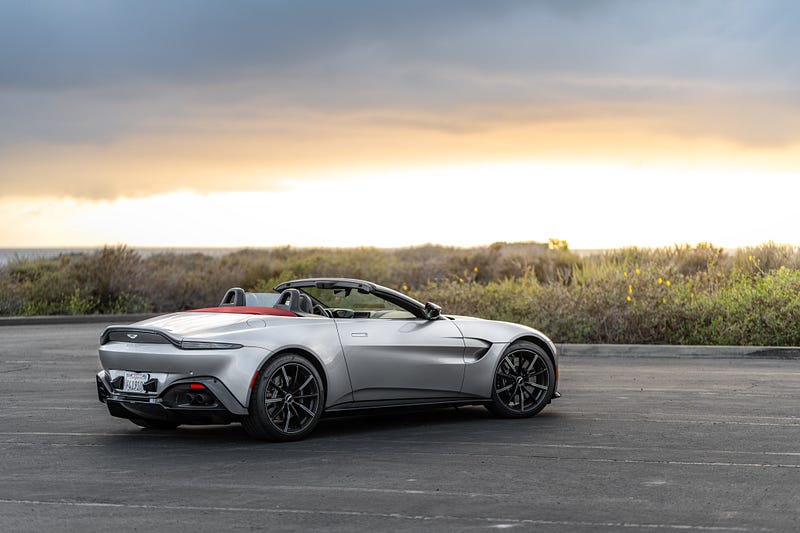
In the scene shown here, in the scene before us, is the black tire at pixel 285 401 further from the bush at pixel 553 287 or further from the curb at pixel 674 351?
the bush at pixel 553 287

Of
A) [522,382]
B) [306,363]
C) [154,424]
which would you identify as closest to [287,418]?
[306,363]

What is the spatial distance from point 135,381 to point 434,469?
108 inches

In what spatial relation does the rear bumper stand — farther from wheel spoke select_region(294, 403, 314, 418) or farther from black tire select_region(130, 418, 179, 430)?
black tire select_region(130, 418, 179, 430)

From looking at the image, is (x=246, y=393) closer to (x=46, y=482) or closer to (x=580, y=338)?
(x=46, y=482)

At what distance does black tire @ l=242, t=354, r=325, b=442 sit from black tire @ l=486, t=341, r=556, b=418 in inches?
80.7

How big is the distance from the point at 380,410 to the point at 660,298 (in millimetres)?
11334

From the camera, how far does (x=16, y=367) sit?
16.4 m

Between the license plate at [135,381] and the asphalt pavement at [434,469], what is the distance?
19.8 inches

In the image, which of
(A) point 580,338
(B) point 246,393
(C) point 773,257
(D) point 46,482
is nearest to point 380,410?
(B) point 246,393

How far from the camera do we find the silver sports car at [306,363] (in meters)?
9.06

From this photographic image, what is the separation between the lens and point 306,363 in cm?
940

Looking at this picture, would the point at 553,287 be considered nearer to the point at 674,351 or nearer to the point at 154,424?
the point at 674,351

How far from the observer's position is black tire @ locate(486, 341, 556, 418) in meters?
10.8

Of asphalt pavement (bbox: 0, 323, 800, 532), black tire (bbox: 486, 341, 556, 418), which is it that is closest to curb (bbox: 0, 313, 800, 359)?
asphalt pavement (bbox: 0, 323, 800, 532)
